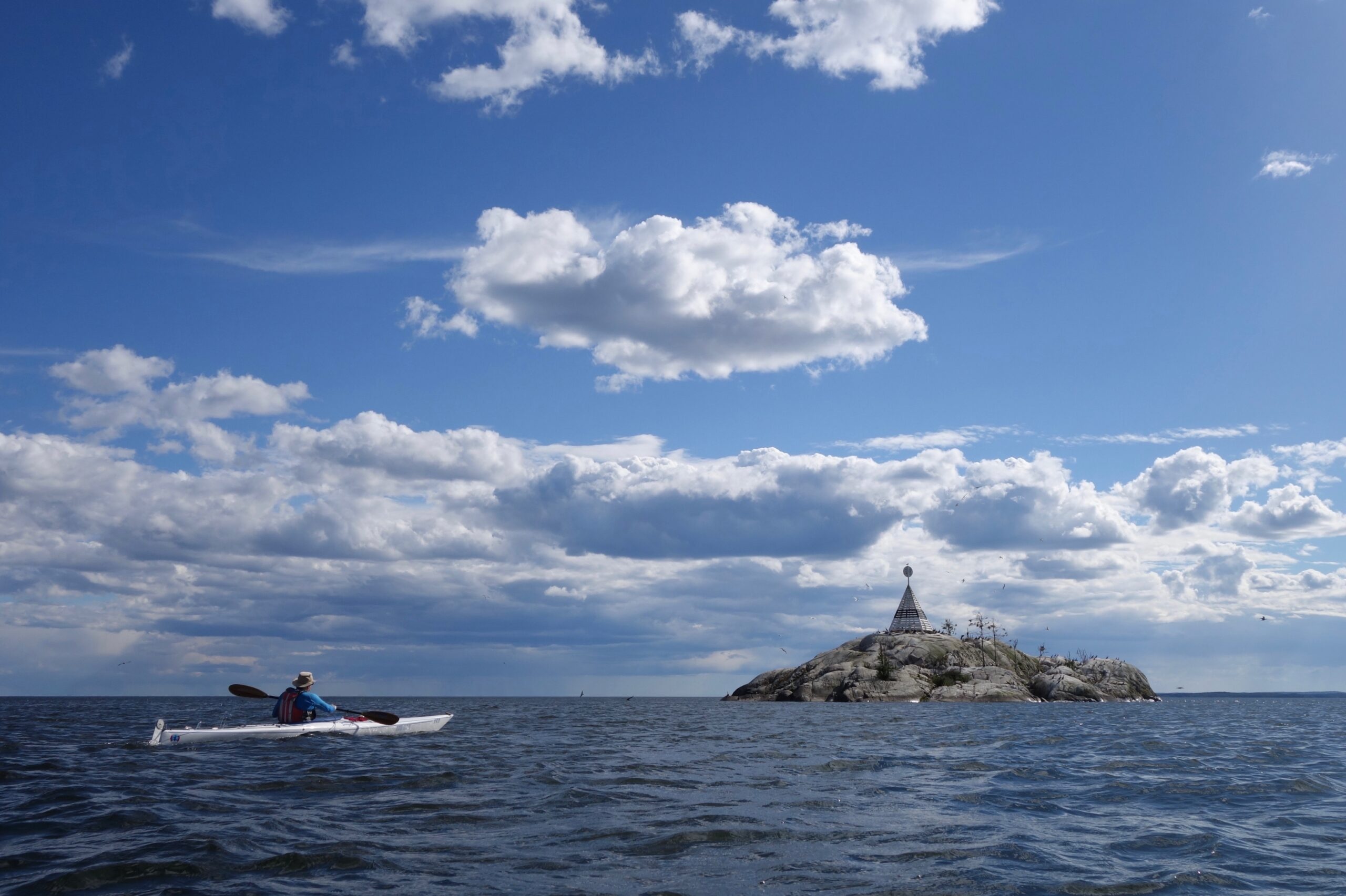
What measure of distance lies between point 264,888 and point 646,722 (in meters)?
53.3

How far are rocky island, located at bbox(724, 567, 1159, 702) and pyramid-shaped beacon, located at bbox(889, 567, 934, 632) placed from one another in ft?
1.74

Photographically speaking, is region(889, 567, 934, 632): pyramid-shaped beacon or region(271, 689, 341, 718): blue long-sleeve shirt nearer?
region(271, 689, 341, 718): blue long-sleeve shirt

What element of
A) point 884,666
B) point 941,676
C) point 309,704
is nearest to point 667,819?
point 309,704

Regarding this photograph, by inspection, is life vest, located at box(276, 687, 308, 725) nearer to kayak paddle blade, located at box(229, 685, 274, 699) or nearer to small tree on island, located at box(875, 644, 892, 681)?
kayak paddle blade, located at box(229, 685, 274, 699)

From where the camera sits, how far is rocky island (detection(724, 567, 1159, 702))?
125375 mm

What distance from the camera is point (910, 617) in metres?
163

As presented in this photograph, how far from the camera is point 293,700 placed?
34.9 meters

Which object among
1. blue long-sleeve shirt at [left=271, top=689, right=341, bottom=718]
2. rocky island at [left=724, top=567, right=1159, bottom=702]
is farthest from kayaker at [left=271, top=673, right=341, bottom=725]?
rocky island at [left=724, top=567, right=1159, bottom=702]

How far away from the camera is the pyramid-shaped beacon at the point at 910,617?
527 ft

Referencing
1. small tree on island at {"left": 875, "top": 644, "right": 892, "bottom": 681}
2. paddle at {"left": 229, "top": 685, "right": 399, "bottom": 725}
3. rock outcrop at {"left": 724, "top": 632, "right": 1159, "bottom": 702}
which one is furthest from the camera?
small tree on island at {"left": 875, "top": 644, "right": 892, "bottom": 681}

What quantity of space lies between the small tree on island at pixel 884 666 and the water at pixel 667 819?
93.7m

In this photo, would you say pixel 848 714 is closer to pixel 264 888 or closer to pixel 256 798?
pixel 256 798

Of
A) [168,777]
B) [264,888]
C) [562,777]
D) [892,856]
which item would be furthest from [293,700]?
[892,856]

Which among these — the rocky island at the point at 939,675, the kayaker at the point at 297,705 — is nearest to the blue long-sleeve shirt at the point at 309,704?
the kayaker at the point at 297,705
